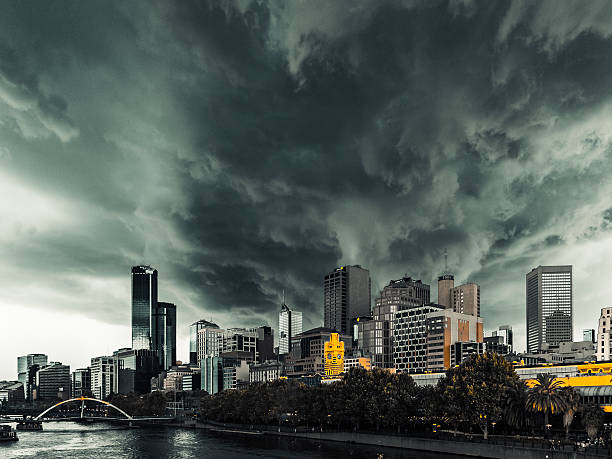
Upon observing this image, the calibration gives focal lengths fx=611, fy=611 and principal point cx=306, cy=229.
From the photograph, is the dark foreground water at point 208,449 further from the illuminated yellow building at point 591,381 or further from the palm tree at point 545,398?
the illuminated yellow building at point 591,381

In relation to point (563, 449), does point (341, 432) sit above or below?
below

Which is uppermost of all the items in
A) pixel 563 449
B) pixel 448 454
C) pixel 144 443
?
pixel 563 449

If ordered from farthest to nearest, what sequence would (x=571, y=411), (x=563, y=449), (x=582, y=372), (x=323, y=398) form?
1. (x=323, y=398)
2. (x=582, y=372)
3. (x=571, y=411)
4. (x=563, y=449)

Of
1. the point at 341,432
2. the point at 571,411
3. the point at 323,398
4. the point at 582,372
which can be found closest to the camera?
the point at 571,411

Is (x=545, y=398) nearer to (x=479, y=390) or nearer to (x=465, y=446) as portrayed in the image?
(x=479, y=390)

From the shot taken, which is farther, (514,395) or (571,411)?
(514,395)

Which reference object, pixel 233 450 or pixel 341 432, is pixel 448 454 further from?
pixel 233 450

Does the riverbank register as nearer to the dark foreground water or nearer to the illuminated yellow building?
the dark foreground water

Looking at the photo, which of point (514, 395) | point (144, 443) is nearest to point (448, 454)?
point (514, 395)
